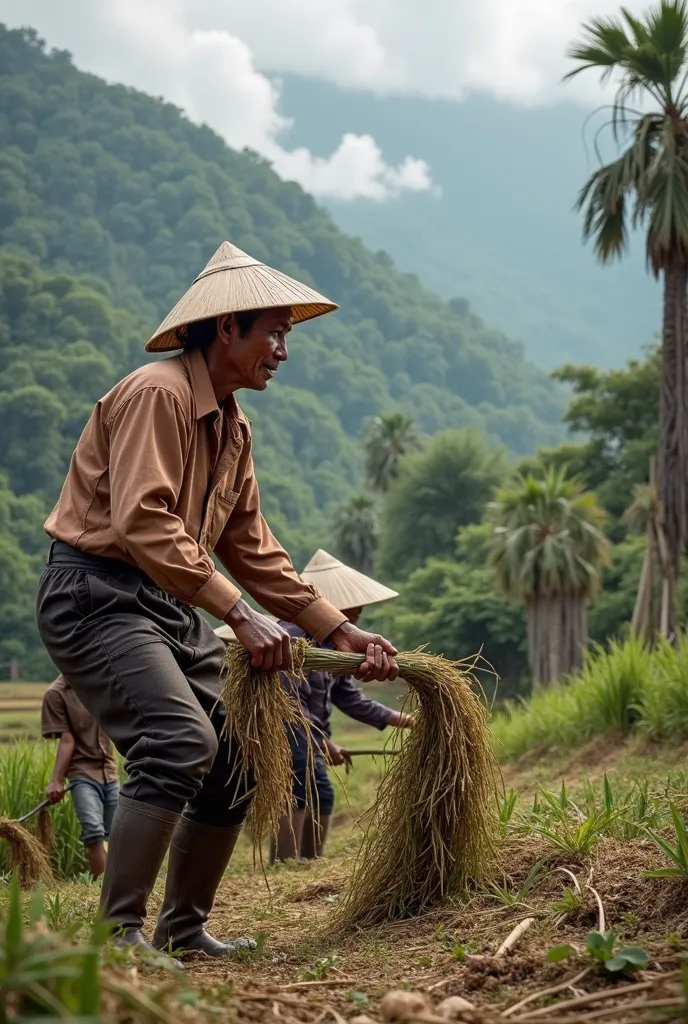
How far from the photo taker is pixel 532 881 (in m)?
3.95

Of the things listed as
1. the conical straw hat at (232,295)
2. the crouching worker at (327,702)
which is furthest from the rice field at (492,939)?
the conical straw hat at (232,295)

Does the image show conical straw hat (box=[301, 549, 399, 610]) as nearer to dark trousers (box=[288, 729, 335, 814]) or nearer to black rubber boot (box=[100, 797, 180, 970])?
dark trousers (box=[288, 729, 335, 814])

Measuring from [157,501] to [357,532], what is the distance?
207ft

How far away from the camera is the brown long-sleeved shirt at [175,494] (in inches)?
132

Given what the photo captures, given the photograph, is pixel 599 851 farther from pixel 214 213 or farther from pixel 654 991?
pixel 214 213

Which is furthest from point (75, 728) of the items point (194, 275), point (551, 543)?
point (194, 275)

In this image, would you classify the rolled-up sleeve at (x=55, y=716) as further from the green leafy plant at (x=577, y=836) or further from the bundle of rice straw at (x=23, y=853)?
the green leafy plant at (x=577, y=836)

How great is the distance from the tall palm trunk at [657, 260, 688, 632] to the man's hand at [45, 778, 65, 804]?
13551 millimetres

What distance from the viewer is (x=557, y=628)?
31.7 meters

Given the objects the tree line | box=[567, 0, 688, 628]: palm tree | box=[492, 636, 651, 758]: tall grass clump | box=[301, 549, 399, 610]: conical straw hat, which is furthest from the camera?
the tree line

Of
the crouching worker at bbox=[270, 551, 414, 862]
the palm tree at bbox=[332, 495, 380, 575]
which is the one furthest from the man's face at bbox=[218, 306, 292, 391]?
the palm tree at bbox=[332, 495, 380, 575]

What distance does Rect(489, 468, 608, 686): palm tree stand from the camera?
1176 inches

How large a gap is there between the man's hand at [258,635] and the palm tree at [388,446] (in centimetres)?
6269

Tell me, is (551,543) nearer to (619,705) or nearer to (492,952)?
(619,705)
